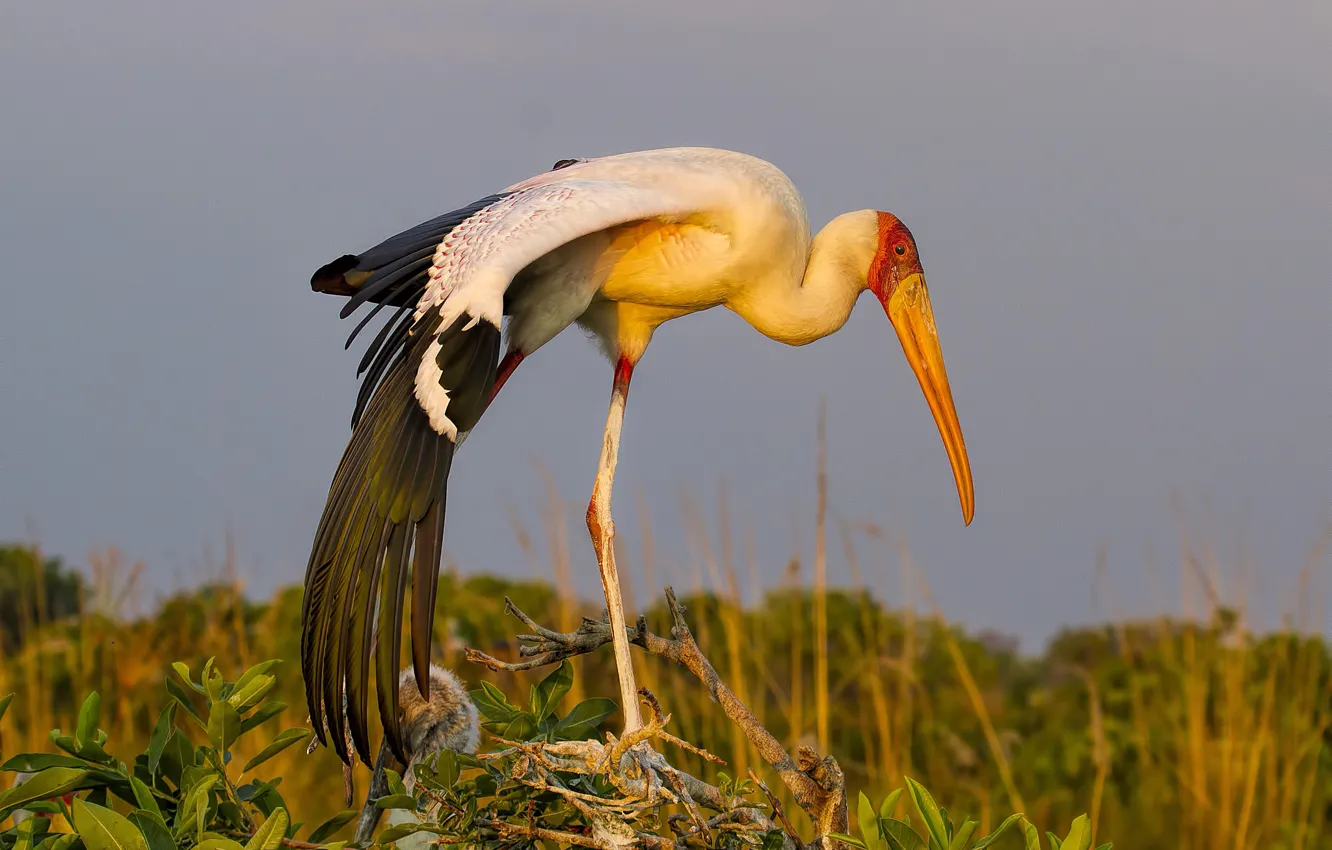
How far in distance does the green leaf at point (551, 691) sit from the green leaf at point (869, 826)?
0.53 m

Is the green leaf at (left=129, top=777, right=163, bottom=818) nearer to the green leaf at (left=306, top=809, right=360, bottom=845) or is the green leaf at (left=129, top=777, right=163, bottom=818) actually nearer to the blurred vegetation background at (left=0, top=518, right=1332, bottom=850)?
the green leaf at (left=306, top=809, right=360, bottom=845)

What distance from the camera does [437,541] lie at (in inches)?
84.2

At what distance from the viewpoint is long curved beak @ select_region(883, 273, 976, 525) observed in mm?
3398

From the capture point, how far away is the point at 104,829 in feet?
5.76

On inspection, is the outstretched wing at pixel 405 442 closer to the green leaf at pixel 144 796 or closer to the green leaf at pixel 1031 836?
the green leaf at pixel 144 796

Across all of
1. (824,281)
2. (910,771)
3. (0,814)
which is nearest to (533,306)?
(824,281)

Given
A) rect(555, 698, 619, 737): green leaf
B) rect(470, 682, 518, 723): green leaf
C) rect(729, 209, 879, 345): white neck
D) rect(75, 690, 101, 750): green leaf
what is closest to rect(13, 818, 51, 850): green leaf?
rect(75, 690, 101, 750): green leaf

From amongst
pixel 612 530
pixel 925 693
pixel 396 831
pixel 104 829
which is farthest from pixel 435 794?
pixel 925 693

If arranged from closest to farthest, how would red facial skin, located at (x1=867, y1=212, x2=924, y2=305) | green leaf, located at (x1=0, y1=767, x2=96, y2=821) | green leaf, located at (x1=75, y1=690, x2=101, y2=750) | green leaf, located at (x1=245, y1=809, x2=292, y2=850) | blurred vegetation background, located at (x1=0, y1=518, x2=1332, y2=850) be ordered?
1. green leaf, located at (x1=245, y1=809, x2=292, y2=850)
2. green leaf, located at (x1=0, y1=767, x2=96, y2=821)
3. green leaf, located at (x1=75, y1=690, x2=101, y2=750)
4. red facial skin, located at (x1=867, y1=212, x2=924, y2=305)
5. blurred vegetation background, located at (x1=0, y1=518, x2=1332, y2=850)

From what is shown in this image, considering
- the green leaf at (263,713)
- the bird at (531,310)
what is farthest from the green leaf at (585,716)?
the green leaf at (263,713)

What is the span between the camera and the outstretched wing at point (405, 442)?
2100 millimetres

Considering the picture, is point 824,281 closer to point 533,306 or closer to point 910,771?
point 533,306

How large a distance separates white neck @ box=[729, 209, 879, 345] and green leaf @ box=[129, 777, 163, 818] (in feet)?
5.57

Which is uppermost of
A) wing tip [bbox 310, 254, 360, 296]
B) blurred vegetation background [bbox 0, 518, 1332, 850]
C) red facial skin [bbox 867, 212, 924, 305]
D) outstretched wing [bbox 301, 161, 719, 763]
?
red facial skin [bbox 867, 212, 924, 305]
